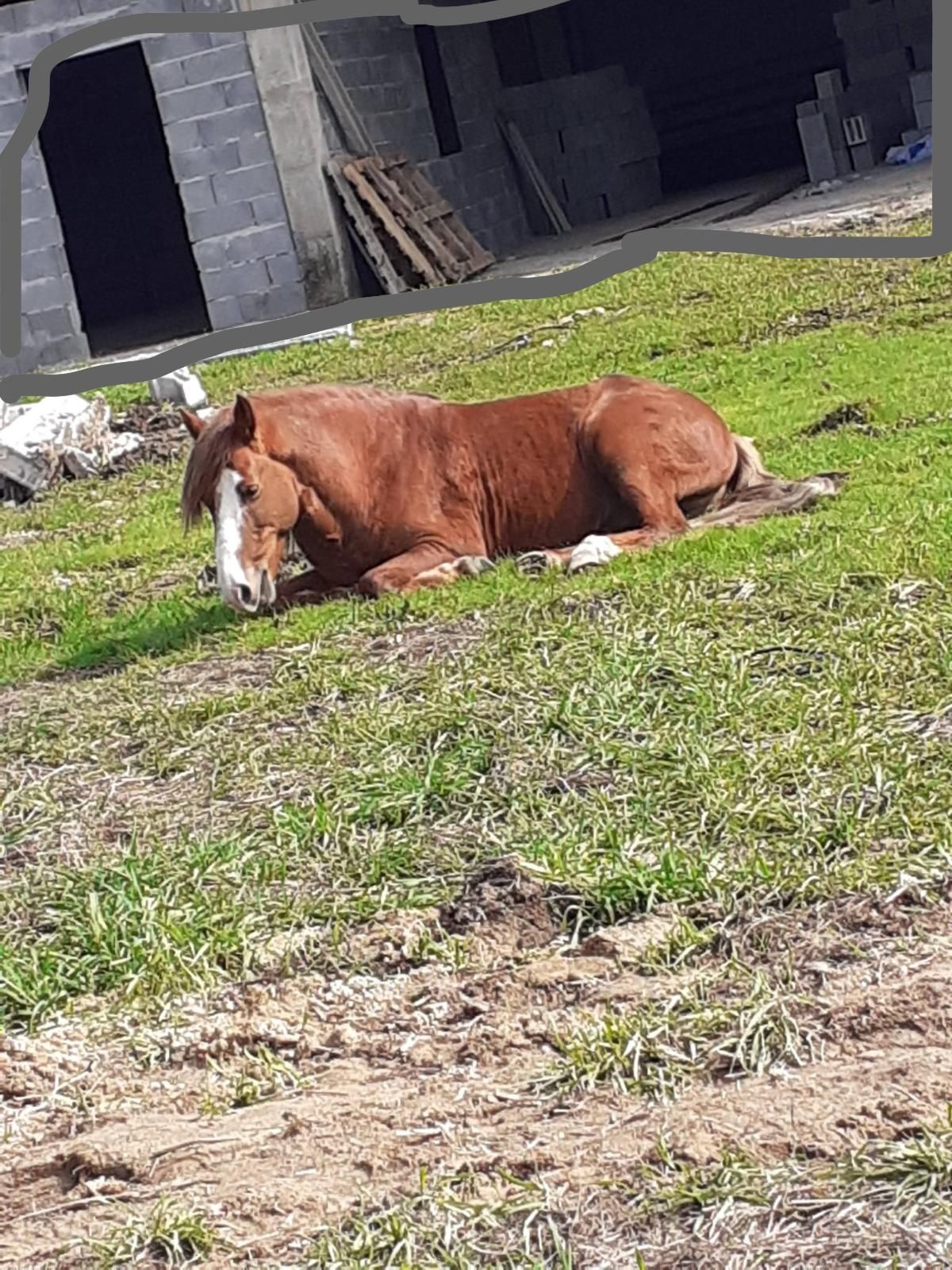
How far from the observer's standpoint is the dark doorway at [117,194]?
952 inches

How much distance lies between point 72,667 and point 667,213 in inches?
641

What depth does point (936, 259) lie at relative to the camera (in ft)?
42.6

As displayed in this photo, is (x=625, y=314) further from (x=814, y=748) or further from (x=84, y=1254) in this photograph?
(x=84, y=1254)

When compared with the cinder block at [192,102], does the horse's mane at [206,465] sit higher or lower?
lower

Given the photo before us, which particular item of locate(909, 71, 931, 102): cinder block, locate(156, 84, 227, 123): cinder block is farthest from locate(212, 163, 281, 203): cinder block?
locate(909, 71, 931, 102): cinder block

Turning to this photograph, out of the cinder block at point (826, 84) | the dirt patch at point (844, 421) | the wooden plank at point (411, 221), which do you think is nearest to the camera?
the dirt patch at point (844, 421)

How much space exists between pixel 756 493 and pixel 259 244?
1081 centimetres

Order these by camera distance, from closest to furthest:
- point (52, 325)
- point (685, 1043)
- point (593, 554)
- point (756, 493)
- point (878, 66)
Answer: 1. point (685, 1043)
2. point (593, 554)
3. point (756, 493)
4. point (52, 325)
5. point (878, 66)

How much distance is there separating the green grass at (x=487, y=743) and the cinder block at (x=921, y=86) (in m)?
14.3

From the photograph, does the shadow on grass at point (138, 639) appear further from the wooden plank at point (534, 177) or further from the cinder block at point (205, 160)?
the wooden plank at point (534, 177)

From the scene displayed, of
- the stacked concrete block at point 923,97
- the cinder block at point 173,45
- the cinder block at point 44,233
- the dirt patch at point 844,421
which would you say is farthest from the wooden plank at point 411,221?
the dirt patch at point 844,421

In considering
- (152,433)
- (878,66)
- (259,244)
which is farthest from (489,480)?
(878,66)

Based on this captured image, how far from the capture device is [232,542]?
269 inches

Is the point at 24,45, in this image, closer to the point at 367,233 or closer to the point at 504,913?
the point at 367,233
